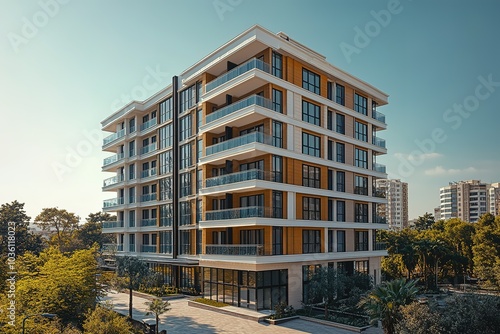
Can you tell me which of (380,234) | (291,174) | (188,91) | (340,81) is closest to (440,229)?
(380,234)

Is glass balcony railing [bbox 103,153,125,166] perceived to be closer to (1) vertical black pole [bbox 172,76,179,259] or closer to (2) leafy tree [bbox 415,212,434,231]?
(1) vertical black pole [bbox 172,76,179,259]

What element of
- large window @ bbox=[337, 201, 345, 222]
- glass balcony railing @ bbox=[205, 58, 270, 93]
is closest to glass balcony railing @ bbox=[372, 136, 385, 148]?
large window @ bbox=[337, 201, 345, 222]

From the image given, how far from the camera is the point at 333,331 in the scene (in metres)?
24.1

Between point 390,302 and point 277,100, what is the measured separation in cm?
1701

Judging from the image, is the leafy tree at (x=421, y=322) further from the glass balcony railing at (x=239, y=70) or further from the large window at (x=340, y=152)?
the large window at (x=340, y=152)

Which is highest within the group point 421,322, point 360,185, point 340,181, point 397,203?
point 340,181

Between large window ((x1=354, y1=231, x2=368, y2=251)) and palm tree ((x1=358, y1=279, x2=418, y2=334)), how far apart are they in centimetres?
1736

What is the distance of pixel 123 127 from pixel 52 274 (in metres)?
28.7

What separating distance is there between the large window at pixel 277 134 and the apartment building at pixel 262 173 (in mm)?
79

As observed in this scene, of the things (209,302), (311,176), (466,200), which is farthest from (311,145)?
(466,200)

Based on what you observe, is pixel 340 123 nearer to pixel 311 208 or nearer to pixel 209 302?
pixel 311 208

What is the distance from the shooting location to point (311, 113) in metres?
33.4

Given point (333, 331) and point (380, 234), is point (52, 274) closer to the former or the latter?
point (333, 331)

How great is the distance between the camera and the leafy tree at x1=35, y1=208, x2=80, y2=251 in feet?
216
